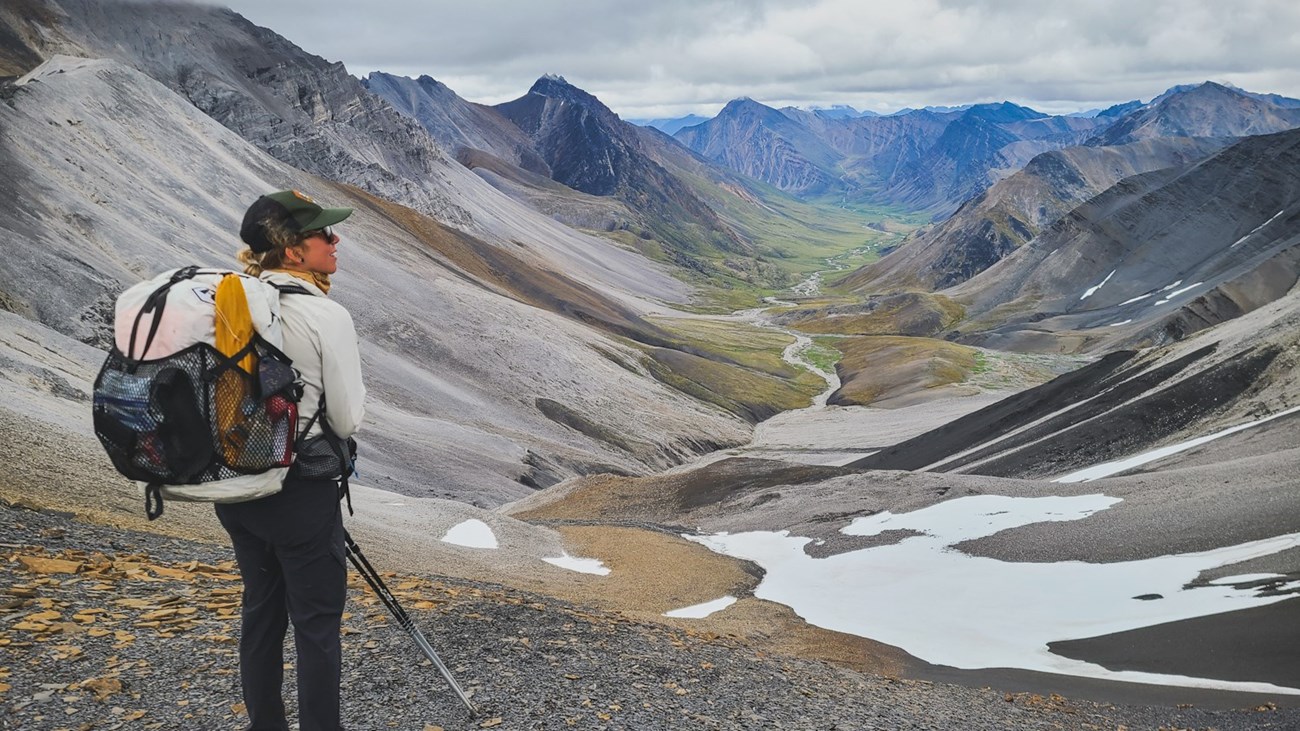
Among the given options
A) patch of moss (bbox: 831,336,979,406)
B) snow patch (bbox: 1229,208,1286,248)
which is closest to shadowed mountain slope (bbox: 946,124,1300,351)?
snow patch (bbox: 1229,208,1286,248)

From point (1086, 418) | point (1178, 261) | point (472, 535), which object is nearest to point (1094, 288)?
point (1178, 261)

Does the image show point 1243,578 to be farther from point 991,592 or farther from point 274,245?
point 274,245

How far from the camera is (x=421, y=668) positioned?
1066cm

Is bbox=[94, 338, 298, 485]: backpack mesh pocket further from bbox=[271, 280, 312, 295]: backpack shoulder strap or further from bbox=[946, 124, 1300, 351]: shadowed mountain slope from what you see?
bbox=[946, 124, 1300, 351]: shadowed mountain slope

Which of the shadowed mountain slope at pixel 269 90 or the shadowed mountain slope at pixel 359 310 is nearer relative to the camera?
the shadowed mountain slope at pixel 359 310

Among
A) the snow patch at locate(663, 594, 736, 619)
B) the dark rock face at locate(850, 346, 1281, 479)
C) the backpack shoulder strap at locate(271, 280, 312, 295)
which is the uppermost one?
the dark rock face at locate(850, 346, 1281, 479)

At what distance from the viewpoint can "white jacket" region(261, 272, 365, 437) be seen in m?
6.72

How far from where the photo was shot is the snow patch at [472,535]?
99.6 feet

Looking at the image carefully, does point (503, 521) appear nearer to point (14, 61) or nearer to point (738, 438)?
point (738, 438)

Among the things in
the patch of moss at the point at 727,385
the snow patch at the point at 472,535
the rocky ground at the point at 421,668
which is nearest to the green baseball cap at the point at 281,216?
the rocky ground at the point at 421,668

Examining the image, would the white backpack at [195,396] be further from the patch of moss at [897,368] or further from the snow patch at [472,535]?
the patch of moss at [897,368]

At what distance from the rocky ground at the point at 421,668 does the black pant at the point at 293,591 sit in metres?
1.79

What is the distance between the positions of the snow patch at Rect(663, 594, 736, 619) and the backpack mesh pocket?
16823mm

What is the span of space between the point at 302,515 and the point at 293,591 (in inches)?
25.3
